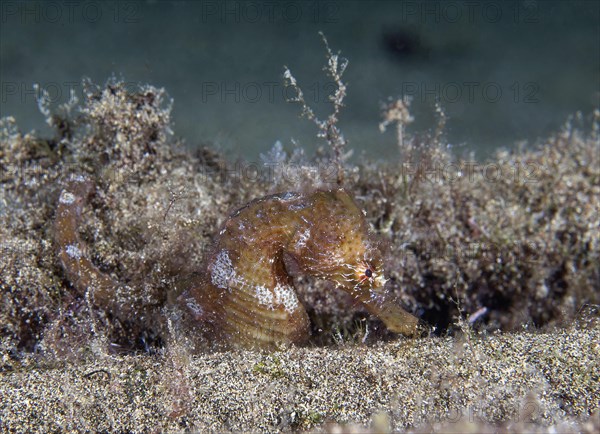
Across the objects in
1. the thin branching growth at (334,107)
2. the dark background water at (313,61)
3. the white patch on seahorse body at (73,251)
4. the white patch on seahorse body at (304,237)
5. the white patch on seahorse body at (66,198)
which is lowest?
the white patch on seahorse body at (304,237)

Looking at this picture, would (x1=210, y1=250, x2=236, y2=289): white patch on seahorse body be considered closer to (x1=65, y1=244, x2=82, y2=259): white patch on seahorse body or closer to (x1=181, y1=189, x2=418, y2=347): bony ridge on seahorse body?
(x1=181, y1=189, x2=418, y2=347): bony ridge on seahorse body

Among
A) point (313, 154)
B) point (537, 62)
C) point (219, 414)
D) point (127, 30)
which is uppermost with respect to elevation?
point (537, 62)

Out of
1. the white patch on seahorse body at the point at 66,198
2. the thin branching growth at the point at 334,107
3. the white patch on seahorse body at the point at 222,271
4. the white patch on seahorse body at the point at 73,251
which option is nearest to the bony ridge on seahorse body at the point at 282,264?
the white patch on seahorse body at the point at 222,271

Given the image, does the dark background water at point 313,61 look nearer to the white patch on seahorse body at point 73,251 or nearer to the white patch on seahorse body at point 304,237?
the white patch on seahorse body at point 304,237

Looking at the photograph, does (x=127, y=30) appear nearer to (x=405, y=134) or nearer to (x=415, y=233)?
(x=405, y=134)

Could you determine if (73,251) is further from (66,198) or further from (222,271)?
(222,271)

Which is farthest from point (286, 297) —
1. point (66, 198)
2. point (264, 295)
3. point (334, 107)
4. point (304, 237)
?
point (66, 198)

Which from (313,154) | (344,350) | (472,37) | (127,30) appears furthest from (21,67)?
(472,37)
